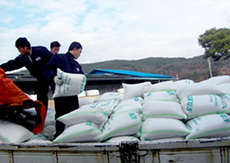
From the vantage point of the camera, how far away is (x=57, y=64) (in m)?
2.53

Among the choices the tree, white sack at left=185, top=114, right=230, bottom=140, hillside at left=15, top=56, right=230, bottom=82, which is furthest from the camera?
hillside at left=15, top=56, right=230, bottom=82

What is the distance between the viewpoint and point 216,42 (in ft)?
61.0

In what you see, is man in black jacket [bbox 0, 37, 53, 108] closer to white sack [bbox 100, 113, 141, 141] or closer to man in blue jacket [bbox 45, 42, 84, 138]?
man in blue jacket [bbox 45, 42, 84, 138]

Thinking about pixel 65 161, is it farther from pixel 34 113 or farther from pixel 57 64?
pixel 57 64

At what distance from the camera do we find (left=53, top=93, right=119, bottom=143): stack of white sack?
1.86 m

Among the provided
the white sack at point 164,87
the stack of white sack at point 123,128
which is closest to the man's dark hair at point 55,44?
the white sack at point 164,87

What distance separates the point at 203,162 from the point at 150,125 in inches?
21.3


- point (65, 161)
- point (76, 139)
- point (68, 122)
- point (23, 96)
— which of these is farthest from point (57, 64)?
point (65, 161)

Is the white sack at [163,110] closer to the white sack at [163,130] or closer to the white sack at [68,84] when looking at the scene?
the white sack at [163,130]

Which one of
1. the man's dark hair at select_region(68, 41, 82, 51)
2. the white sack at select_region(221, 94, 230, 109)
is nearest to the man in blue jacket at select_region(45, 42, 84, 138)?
the man's dark hair at select_region(68, 41, 82, 51)

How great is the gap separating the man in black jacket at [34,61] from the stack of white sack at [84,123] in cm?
94

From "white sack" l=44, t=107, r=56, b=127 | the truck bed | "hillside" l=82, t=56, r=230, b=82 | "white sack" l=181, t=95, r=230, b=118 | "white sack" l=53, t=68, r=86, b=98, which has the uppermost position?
"hillside" l=82, t=56, r=230, b=82

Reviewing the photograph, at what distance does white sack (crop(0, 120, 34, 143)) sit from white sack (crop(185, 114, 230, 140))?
1.53 meters

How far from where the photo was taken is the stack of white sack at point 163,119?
1.74 metres
